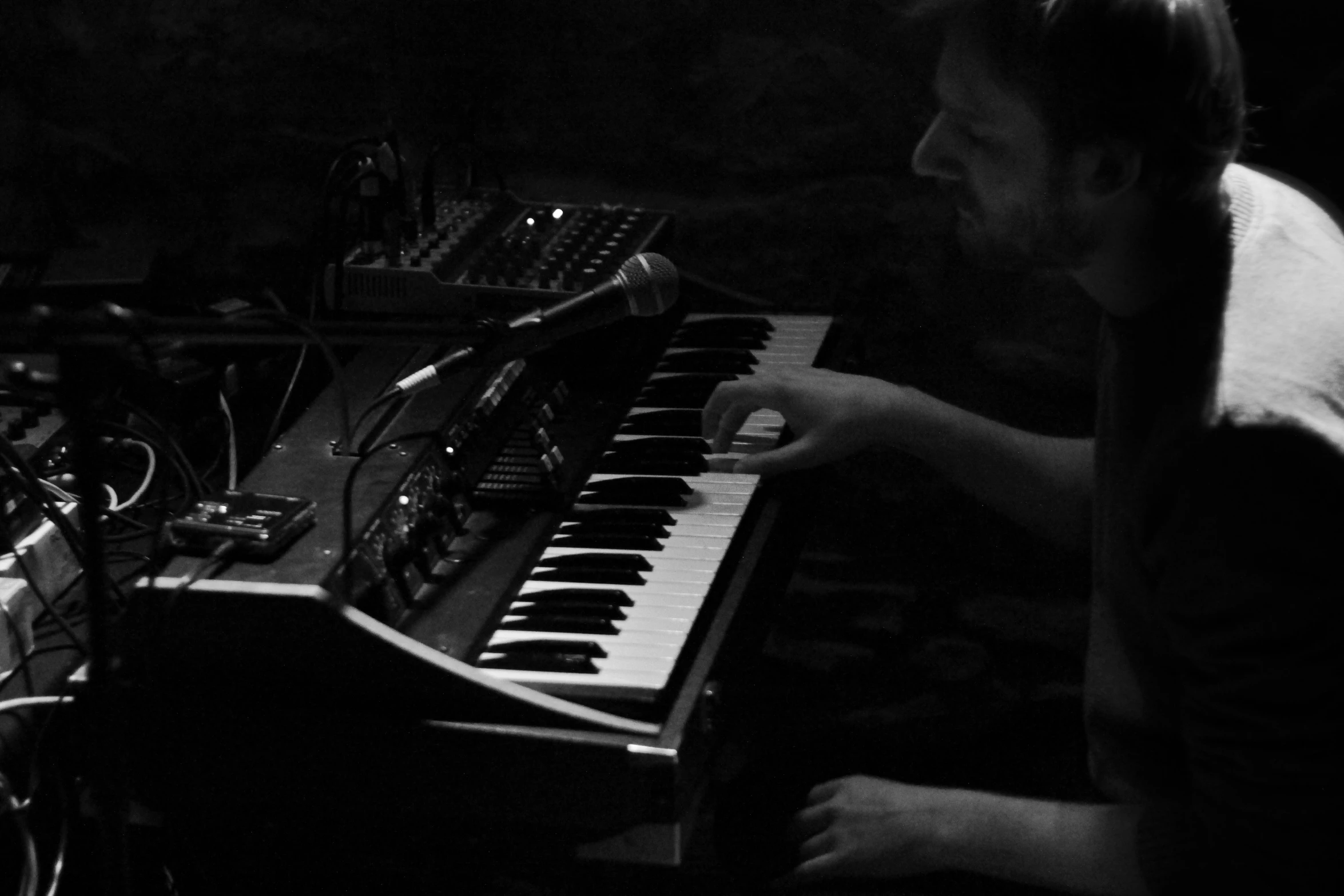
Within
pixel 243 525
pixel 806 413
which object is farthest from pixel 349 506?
pixel 806 413

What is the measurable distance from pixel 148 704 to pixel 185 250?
1.47 m

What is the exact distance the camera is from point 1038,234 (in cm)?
146

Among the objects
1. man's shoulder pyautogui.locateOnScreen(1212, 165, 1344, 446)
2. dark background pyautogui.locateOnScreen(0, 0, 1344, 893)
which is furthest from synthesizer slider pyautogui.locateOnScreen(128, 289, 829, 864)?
dark background pyautogui.locateOnScreen(0, 0, 1344, 893)

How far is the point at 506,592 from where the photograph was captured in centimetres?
166

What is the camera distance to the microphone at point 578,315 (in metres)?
1.41

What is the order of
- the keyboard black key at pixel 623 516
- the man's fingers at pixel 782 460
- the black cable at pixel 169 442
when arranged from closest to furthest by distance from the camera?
the black cable at pixel 169 442
the keyboard black key at pixel 623 516
the man's fingers at pixel 782 460

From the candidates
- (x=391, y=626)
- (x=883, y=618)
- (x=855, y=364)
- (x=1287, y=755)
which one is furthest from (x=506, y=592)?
(x=883, y=618)

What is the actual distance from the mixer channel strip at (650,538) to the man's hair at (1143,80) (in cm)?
63

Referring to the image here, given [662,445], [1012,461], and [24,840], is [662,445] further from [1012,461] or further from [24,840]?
[24,840]

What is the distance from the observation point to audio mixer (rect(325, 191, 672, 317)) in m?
2.13

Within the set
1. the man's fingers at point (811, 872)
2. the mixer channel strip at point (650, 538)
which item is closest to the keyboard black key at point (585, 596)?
the mixer channel strip at point (650, 538)

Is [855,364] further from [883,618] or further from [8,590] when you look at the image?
[8,590]

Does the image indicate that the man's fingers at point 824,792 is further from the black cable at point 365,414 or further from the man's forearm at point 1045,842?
the black cable at point 365,414

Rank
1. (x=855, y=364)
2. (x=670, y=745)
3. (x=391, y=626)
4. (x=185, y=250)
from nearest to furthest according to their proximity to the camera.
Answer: (x=670, y=745) → (x=391, y=626) → (x=855, y=364) → (x=185, y=250)
